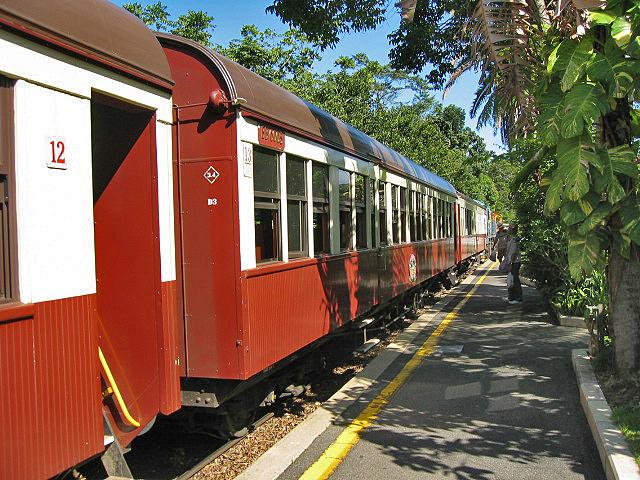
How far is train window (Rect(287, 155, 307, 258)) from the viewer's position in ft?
16.8

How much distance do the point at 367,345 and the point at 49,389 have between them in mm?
6558

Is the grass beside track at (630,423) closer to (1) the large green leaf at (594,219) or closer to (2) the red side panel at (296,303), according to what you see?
(1) the large green leaf at (594,219)

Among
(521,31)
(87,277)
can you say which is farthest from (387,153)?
(87,277)

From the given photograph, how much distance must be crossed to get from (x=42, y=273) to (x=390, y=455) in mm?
2941

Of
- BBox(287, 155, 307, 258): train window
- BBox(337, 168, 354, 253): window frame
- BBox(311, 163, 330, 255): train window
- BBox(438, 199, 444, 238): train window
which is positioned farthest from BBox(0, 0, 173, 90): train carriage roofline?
BBox(438, 199, 444, 238): train window

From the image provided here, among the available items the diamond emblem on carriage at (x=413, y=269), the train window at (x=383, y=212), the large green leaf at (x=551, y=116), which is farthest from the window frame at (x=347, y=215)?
the diamond emblem on carriage at (x=413, y=269)

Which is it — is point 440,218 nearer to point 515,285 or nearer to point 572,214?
point 515,285

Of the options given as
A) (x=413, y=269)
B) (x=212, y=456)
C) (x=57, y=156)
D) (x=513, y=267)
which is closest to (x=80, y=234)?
(x=57, y=156)

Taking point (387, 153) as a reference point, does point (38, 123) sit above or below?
below

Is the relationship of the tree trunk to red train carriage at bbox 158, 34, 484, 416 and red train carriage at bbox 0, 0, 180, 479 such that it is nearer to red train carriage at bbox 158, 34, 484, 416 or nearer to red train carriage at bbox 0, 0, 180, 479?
red train carriage at bbox 158, 34, 484, 416

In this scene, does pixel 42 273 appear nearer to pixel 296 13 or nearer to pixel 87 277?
pixel 87 277

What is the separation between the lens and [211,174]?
13.8 feet

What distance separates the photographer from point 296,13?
7.25m

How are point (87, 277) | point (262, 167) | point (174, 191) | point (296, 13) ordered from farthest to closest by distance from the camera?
point (296, 13) < point (262, 167) < point (174, 191) < point (87, 277)
